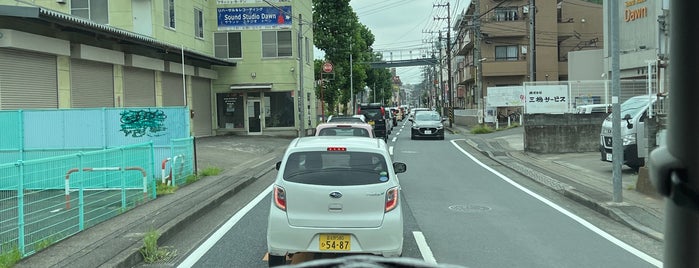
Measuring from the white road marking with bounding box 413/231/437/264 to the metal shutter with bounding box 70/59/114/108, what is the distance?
1493 cm

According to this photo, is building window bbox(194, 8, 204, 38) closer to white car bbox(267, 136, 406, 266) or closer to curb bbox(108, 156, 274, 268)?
curb bbox(108, 156, 274, 268)

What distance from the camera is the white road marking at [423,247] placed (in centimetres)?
688

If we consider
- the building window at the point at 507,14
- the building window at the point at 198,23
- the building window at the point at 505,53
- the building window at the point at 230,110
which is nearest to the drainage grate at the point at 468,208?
the building window at the point at 198,23

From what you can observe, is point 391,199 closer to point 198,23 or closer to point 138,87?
point 138,87

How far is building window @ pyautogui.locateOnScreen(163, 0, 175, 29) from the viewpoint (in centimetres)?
2620

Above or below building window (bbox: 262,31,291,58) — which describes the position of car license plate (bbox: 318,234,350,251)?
below

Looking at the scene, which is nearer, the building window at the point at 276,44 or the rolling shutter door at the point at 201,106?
the rolling shutter door at the point at 201,106

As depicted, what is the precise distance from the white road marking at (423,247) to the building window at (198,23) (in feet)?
81.7

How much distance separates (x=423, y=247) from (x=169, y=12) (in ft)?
74.0

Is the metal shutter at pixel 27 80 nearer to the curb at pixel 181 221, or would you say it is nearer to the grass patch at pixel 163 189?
the grass patch at pixel 163 189

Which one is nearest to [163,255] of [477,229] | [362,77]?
[477,229]

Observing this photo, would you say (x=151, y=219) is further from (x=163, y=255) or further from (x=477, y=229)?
(x=477, y=229)

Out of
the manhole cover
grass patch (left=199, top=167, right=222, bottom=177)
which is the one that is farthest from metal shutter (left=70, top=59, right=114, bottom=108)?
the manhole cover

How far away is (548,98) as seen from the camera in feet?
89.7
